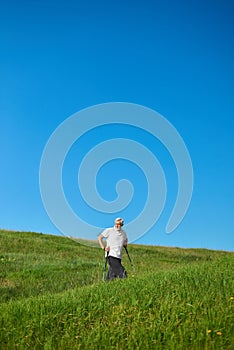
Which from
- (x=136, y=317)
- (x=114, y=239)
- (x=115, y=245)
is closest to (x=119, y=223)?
(x=114, y=239)

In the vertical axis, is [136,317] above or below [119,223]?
below

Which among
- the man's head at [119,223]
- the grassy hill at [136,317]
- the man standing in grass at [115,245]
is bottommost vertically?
the grassy hill at [136,317]

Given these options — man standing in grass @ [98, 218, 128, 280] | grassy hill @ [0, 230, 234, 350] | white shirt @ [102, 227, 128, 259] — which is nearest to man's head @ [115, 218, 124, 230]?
man standing in grass @ [98, 218, 128, 280]

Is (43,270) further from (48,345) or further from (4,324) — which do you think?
(48,345)

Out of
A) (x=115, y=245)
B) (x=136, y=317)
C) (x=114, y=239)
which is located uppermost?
(x=114, y=239)

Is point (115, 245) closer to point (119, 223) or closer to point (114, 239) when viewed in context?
point (114, 239)

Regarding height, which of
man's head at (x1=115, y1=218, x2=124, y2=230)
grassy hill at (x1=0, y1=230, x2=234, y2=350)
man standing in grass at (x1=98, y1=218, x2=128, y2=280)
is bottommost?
grassy hill at (x1=0, y1=230, x2=234, y2=350)

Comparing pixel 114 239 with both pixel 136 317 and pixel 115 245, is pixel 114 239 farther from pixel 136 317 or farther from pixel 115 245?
pixel 136 317

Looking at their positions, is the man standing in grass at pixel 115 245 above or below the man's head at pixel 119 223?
below

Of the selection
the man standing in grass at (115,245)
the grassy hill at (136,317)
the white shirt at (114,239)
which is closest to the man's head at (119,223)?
the man standing in grass at (115,245)

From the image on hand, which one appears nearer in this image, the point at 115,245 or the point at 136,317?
the point at 136,317

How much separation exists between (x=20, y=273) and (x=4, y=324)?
1225cm

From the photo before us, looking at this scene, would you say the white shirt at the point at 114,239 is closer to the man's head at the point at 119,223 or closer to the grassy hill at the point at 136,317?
the man's head at the point at 119,223

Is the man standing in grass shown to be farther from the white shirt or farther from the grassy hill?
the grassy hill
